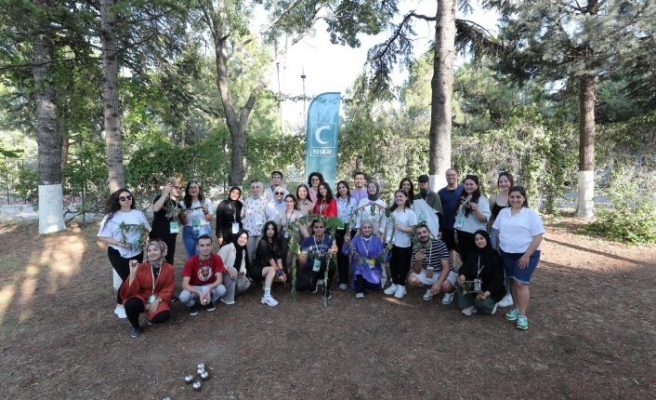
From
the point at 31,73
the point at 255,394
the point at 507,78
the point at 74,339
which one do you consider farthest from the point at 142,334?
the point at 507,78

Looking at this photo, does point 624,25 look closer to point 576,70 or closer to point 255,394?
point 576,70

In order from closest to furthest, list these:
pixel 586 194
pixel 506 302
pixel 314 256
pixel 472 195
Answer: pixel 506 302
pixel 472 195
pixel 314 256
pixel 586 194

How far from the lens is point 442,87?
6.68m

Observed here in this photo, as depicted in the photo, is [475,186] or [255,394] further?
[475,186]

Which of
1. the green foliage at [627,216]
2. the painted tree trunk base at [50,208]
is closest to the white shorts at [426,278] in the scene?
the green foliage at [627,216]

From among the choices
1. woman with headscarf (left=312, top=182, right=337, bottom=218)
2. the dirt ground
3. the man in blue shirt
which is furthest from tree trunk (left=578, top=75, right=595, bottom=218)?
woman with headscarf (left=312, top=182, right=337, bottom=218)

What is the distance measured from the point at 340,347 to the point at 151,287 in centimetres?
224

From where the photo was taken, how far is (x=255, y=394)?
9.12 feet

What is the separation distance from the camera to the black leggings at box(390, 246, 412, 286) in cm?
475

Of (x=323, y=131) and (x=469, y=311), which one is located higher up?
(x=323, y=131)

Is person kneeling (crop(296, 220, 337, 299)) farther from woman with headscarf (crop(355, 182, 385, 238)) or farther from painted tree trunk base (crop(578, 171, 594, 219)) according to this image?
painted tree trunk base (crop(578, 171, 594, 219))

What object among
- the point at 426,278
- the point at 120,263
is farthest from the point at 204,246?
the point at 426,278

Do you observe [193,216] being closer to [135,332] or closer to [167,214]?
[167,214]

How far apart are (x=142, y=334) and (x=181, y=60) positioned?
26.2 feet
